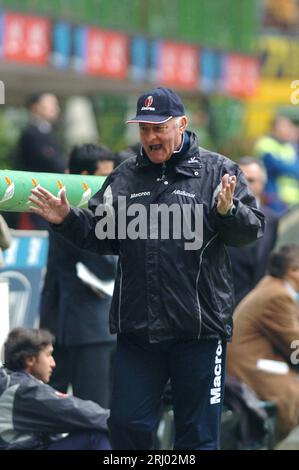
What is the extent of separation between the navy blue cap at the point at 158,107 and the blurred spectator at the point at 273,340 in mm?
2577

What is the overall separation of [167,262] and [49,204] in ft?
1.90

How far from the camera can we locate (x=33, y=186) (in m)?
6.02

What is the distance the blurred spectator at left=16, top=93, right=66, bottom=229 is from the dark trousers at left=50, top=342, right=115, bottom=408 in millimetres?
4272

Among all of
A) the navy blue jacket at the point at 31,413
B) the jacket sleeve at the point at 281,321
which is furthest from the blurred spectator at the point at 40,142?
the navy blue jacket at the point at 31,413

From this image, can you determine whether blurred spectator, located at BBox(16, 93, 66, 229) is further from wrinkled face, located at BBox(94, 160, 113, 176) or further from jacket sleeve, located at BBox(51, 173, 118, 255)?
jacket sleeve, located at BBox(51, 173, 118, 255)

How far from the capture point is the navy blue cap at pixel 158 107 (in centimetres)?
578

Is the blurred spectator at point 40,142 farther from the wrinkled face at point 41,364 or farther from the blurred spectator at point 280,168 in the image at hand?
the wrinkled face at point 41,364

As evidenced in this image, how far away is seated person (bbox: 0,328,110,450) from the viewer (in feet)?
20.8

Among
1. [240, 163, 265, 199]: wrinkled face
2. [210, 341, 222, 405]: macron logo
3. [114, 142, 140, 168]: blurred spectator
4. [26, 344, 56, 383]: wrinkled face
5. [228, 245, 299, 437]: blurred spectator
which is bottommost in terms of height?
[228, 245, 299, 437]: blurred spectator

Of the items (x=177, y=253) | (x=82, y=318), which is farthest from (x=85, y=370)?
(x=177, y=253)

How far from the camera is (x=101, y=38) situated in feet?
53.4

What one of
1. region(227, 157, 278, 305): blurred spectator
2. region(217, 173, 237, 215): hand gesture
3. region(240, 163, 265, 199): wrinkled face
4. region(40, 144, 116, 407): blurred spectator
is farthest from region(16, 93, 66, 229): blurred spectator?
region(217, 173, 237, 215): hand gesture

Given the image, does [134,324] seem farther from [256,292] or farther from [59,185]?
[256,292]
